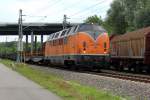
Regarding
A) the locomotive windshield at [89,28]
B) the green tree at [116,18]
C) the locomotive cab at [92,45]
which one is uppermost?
the green tree at [116,18]

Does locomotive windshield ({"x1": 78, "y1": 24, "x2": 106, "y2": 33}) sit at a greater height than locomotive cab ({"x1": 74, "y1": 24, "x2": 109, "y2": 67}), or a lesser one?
greater

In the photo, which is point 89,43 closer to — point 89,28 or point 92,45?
point 92,45

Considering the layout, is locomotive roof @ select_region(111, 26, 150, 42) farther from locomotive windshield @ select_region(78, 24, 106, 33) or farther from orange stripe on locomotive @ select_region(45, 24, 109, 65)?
locomotive windshield @ select_region(78, 24, 106, 33)

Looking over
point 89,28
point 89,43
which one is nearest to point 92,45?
point 89,43

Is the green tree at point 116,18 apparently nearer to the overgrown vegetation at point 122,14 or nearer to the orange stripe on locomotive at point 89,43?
the overgrown vegetation at point 122,14

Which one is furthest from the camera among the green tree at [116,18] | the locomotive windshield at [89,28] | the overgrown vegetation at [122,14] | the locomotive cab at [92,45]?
the green tree at [116,18]

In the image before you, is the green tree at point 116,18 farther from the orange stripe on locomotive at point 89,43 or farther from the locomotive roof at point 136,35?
the orange stripe on locomotive at point 89,43

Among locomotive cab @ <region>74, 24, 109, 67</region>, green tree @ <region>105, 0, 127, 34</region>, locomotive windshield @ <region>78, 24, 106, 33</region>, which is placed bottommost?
locomotive cab @ <region>74, 24, 109, 67</region>

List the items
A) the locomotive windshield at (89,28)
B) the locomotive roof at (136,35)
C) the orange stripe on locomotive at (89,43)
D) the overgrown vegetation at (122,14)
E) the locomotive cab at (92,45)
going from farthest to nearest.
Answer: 1. the overgrown vegetation at (122,14)
2. the locomotive windshield at (89,28)
3. the orange stripe on locomotive at (89,43)
4. the locomotive cab at (92,45)
5. the locomotive roof at (136,35)

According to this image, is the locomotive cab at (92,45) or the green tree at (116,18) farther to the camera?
the green tree at (116,18)

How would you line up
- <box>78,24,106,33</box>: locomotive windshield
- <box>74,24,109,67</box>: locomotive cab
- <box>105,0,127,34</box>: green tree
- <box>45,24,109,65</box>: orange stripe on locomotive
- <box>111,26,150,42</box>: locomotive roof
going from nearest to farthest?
<box>111,26,150,42</box>: locomotive roof → <box>74,24,109,67</box>: locomotive cab → <box>45,24,109,65</box>: orange stripe on locomotive → <box>78,24,106,33</box>: locomotive windshield → <box>105,0,127,34</box>: green tree

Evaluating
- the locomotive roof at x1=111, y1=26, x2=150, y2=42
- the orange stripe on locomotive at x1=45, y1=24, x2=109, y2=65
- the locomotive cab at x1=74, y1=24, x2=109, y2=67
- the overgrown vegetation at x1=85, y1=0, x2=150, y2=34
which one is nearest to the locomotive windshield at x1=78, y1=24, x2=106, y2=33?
the locomotive cab at x1=74, y1=24, x2=109, y2=67

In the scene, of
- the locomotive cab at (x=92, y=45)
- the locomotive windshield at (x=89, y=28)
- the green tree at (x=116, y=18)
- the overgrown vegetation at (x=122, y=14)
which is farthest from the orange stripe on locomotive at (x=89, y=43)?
the green tree at (x=116, y=18)

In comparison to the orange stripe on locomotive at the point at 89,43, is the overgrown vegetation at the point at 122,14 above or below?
above
